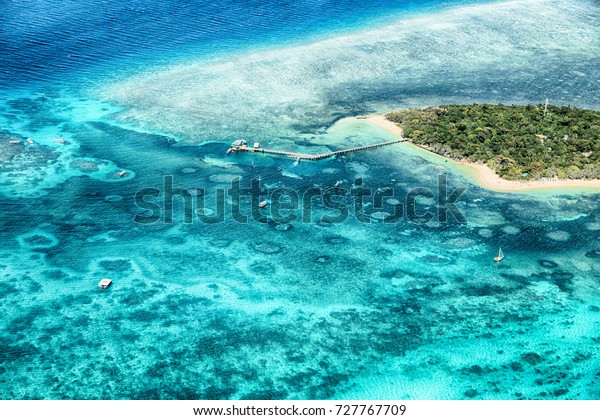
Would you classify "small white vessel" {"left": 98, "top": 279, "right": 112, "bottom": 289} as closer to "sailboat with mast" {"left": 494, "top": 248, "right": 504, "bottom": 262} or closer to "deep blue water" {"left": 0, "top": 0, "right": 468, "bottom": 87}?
"sailboat with mast" {"left": 494, "top": 248, "right": 504, "bottom": 262}

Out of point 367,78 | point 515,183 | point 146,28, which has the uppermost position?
point 146,28

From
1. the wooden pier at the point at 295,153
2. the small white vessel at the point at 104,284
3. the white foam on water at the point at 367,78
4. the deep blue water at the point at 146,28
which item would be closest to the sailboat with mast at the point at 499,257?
the wooden pier at the point at 295,153

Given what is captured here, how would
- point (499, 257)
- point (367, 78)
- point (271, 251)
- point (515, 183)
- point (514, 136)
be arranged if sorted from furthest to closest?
point (367, 78)
point (514, 136)
point (515, 183)
point (271, 251)
point (499, 257)

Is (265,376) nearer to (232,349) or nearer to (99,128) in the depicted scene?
(232,349)

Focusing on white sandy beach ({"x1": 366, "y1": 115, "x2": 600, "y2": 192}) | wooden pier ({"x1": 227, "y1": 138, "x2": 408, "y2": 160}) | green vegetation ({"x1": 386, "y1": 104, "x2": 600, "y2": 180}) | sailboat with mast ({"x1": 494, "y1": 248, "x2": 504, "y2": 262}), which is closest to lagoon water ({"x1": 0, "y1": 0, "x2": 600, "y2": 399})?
sailboat with mast ({"x1": 494, "y1": 248, "x2": 504, "y2": 262})

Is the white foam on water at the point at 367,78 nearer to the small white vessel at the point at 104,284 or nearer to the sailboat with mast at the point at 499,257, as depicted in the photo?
the small white vessel at the point at 104,284

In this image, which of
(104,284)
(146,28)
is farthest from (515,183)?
(146,28)

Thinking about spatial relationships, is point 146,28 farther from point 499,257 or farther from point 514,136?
point 499,257
